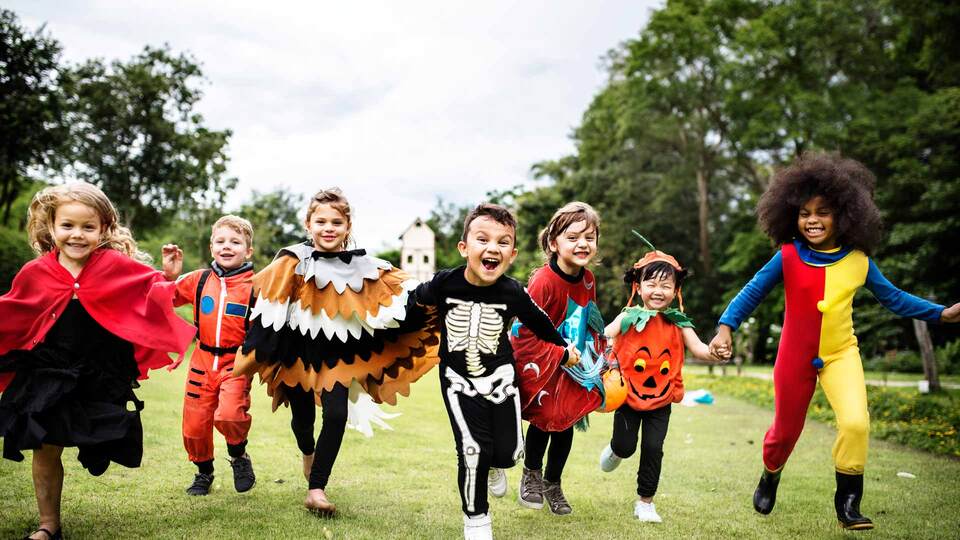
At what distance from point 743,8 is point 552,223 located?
28189 mm

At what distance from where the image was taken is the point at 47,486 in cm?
409

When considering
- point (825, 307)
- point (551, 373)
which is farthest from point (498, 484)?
point (825, 307)

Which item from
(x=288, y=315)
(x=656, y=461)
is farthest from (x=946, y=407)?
(x=288, y=315)

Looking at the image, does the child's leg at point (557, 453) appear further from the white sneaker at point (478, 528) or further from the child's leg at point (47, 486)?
the child's leg at point (47, 486)

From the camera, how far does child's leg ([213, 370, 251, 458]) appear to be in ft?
17.5

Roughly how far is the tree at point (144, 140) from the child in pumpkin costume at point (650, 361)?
2921cm

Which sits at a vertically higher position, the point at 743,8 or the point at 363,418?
the point at 743,8

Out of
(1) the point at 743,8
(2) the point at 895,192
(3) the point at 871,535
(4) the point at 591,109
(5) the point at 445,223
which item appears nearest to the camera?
(3) the point at 871,535

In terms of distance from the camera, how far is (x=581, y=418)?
539 centimetres

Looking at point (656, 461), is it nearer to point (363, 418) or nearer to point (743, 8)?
point (363, 418)

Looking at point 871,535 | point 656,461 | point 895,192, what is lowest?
point 871,535

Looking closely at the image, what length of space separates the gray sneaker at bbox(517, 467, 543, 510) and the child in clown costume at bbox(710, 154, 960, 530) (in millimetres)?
1575

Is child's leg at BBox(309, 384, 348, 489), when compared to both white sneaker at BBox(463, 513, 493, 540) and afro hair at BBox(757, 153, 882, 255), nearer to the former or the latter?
white sneaker at BBox(463, 513, 493, 540)

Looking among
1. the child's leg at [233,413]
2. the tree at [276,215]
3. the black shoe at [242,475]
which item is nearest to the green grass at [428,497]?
the black shoe at [242,475]
